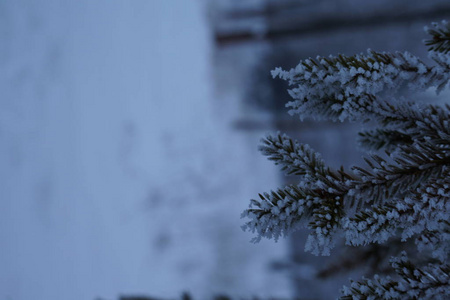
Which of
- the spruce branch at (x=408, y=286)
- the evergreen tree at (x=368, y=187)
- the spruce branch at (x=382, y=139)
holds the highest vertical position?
the spruce branch at (x=382, y=139)

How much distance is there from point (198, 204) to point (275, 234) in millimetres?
2990

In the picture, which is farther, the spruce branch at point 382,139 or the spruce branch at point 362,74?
the spruce branch at point 382,139

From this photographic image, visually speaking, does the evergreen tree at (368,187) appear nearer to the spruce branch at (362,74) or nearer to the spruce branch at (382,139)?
the spruce branch at (362,74)

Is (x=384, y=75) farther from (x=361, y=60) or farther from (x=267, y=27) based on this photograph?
(x=267, y=27)

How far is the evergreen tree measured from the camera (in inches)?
28.3

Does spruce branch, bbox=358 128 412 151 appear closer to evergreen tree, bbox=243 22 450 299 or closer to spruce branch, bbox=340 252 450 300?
evergreen tree, bbox=243 22 450 299

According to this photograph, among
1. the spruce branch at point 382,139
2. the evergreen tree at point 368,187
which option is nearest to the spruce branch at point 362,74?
the evergreen tree at point 368,187

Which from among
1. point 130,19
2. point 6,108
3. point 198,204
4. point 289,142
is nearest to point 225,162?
point 198,204

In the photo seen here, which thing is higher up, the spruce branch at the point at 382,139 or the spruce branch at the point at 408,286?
the spruce branch at the point at 382,139

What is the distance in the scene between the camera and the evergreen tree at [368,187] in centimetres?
72

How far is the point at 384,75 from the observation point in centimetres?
74

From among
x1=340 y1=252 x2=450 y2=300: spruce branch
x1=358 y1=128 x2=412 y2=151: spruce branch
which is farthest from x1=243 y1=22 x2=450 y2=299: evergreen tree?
x1=358 y1=128 x2=412 y2=151: spruce branch

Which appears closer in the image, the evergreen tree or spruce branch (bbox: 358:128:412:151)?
the evergreen tree

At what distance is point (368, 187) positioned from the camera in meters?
0.77
